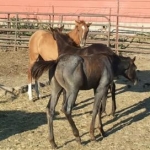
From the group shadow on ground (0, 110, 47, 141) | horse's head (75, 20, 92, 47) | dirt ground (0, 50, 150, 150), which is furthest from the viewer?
horse's head (75, 20, 92, 47)

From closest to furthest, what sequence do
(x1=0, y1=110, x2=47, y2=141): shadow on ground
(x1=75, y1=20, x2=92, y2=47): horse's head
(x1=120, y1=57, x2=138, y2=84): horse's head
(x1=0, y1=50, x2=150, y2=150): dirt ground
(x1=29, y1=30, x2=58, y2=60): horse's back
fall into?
1. (x1=0, y1=50, x2=150, y2=150): dirt ground
2. (x1=0, y1=110, x2=47, y2=141): shadow on ground
3. (x1=120, y1=57, x2=138, y2=84): horse's head
4. (x1=29, y1=30, x2=58, y2=60): horse's back
5. (x1=75, y1=20, x2=92, y2=47): horse's head

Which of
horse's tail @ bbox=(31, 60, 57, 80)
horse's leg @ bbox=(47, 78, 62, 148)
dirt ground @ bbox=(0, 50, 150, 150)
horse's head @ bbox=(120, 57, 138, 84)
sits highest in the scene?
horse's tail @ bbox=(31, 60, 57, 80)

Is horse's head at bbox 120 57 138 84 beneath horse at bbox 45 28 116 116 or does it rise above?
beneath

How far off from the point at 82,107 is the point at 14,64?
462cm

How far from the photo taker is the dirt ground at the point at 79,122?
245 inches

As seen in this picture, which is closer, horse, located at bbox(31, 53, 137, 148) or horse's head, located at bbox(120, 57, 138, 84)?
horse, located at bbox(31, 53, 137, 148)

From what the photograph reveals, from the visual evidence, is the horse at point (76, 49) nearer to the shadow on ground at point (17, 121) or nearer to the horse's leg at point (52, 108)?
the shadow on ground at point (17, 121)

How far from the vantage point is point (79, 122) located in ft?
23.7

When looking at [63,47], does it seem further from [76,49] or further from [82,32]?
[82,32]

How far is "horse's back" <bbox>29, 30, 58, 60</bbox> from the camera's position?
8.74 meters

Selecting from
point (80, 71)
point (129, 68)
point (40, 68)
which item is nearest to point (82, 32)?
point (129, 68)

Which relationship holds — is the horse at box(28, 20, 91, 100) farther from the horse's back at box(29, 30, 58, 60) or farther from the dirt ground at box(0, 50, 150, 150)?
the dirt ground at box(0, 50, 150, 150)

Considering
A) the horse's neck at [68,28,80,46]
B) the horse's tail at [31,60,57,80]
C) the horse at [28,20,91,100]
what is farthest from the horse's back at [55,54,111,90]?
the horse's neck at [68,28,80,46]

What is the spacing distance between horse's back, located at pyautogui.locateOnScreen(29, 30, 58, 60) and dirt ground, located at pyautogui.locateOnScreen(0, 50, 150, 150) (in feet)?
3.02
